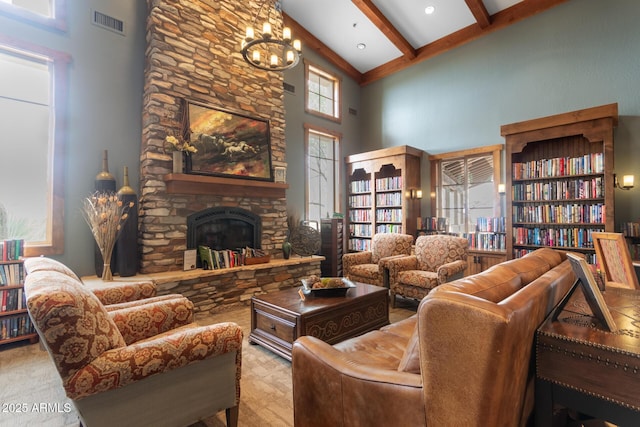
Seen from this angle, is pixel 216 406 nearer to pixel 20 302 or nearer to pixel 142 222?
pixel 20 302

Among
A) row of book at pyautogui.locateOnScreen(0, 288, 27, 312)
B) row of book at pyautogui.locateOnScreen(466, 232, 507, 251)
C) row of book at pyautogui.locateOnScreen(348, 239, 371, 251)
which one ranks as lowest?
row of book at pyautogui.locateOnScreen(0, 288, 27, 312)

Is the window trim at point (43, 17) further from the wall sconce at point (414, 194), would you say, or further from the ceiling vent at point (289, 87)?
the wall sconce at point (414, 194)

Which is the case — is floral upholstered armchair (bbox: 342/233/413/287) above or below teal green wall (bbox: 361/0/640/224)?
below

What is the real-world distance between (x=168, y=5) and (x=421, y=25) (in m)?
4.08

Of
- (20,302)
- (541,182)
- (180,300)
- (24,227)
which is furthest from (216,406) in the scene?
(541,182)

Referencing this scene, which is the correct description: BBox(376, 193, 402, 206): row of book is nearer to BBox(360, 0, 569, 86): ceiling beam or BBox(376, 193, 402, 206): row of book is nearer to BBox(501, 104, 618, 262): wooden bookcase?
BBox(501, 104, 618, 262): wooden bookcase

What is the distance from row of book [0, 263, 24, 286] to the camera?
2.73m

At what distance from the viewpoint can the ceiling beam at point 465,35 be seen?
15.6ft

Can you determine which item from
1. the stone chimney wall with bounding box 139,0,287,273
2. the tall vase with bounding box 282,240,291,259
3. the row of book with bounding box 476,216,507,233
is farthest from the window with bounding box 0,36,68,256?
the row of book with bounding box 476,216,507,233

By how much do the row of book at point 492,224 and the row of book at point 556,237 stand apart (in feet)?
0.81

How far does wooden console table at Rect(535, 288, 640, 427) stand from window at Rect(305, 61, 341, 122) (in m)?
5.63

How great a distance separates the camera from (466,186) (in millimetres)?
5492

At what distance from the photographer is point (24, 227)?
3.26 metres

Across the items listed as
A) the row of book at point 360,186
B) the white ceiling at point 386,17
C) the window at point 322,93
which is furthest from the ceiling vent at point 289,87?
the row of book at point 360,186
